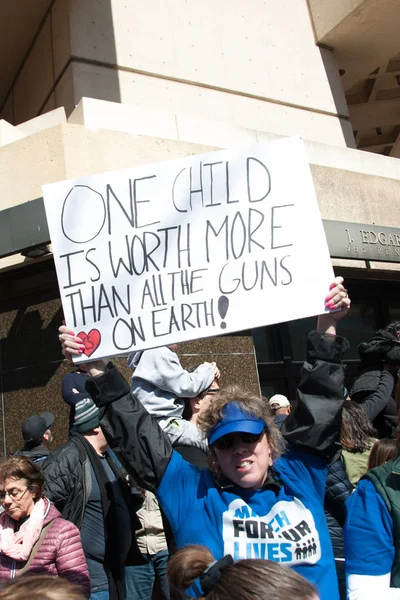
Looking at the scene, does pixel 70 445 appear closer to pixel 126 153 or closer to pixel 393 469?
pixel 393 469

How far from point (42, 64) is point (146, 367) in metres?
5.70

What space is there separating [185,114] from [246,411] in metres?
5.47

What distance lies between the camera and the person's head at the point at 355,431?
3627mm

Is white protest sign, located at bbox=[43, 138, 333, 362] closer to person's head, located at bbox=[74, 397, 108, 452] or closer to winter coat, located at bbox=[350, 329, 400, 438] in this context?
person's head, located at bbox=[74, 397, 108, 452]

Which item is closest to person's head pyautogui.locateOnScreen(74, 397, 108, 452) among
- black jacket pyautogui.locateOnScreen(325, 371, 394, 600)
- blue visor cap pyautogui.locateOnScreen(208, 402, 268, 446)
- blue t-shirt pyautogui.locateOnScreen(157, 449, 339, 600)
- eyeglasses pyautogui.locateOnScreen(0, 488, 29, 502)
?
eyeglasses pyautogui.locateOnScreen(0, 488, 29, 502)

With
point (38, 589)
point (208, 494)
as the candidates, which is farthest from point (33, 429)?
point (38, 589)

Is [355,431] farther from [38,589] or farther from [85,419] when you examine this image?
[38,589]

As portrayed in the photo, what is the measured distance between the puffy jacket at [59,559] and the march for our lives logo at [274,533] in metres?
1.19

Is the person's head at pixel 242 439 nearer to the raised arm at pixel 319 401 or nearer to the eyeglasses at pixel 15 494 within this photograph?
the raised arm at pixel 319 401

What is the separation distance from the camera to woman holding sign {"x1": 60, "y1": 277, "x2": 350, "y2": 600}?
2.10m

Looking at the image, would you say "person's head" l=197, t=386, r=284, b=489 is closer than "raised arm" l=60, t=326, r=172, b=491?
Yes

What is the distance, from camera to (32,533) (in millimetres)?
3086

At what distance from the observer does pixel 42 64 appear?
7797mm

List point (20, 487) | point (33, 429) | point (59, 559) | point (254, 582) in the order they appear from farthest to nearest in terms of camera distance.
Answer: point (33, 429) < point (20, 487) < point (59, 559) < point (254, 582)
